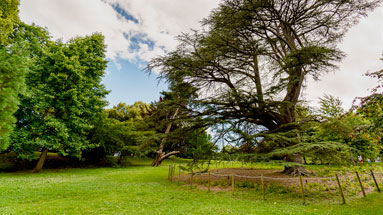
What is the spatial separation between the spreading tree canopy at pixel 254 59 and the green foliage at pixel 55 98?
967cm

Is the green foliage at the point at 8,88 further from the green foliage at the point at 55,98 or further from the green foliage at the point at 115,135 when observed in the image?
the green foliage at the point at 115,135

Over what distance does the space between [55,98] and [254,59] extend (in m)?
17.0

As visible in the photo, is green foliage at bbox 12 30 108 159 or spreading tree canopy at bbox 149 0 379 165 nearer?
spreading tree canopy at bbox 149 0 379 165

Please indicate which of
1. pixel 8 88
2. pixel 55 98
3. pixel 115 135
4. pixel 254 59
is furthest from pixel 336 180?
pixel 115 135

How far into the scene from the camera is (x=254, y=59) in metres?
13.1

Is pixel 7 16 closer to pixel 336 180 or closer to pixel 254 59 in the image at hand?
pixel 254 59

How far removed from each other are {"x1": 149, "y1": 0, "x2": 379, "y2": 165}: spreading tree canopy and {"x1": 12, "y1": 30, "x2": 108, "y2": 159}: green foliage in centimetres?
967

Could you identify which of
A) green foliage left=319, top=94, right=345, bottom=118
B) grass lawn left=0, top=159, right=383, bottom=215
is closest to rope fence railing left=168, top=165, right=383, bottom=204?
grass lawn left=0, top=159, right=383, bottom=215

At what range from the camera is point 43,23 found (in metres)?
17.6

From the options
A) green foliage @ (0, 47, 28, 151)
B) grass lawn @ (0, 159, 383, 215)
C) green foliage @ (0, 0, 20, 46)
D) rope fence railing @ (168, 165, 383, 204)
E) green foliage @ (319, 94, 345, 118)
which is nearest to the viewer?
green foliage @ (0, 47, 28, 151)

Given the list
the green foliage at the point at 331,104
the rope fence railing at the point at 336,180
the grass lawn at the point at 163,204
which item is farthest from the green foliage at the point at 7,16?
the green foliage at the point at 331,104

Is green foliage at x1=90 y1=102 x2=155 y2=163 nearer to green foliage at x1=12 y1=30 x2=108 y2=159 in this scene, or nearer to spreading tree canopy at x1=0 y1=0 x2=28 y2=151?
green foliage at x1=12 y1=30 x2=108 y2=159

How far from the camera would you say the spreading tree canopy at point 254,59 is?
30.8ft

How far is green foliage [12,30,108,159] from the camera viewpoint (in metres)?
14.5
